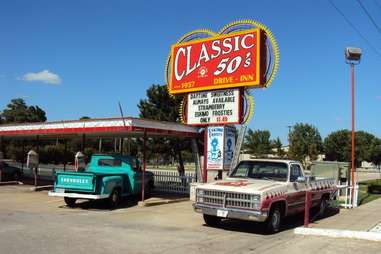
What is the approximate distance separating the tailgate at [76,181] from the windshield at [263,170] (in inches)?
212

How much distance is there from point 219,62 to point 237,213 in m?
9.14

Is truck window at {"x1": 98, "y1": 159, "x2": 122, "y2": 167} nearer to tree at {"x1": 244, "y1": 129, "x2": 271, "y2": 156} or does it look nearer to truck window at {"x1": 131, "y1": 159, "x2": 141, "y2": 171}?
truck window at {"x1": 131, "y1": 159, "x2": 141, "y2": 171}

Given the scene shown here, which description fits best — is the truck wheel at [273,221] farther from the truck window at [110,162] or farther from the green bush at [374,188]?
the green bush at [374,188]

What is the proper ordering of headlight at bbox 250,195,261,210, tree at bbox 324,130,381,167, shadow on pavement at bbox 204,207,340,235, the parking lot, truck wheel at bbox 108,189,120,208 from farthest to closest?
tree at bbox 324,130,381,167 → truck wheel at bbox 108,189,120,208 → shadow on pavement at bbox 204,207,340,235 → headlight at bbox 250,195,261,210 → the parking lot

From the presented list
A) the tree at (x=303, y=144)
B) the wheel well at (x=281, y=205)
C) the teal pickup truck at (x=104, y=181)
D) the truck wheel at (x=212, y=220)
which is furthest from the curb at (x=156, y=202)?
the tree at (x=303, y=144)

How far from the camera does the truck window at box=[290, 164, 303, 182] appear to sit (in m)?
12.6

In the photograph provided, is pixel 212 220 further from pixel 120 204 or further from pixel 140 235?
pixel 120 204

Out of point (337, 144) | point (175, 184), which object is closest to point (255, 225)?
point (175, 184)

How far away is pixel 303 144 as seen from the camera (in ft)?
214

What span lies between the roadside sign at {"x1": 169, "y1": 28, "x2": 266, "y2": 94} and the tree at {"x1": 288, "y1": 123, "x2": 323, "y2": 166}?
43217 mm

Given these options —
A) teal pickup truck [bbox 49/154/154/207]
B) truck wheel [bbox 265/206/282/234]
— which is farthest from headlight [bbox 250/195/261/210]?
teal pickup truck [bbox 49/154/154/207]

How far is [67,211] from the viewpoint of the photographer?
611 inches

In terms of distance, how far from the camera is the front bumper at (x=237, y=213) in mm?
10859

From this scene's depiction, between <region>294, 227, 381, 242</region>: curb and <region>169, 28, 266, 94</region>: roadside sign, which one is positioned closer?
<region>294, 227, 381, 242</region>: curb
